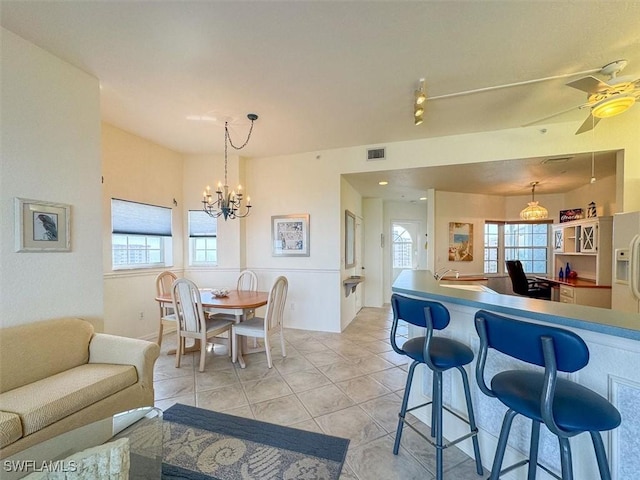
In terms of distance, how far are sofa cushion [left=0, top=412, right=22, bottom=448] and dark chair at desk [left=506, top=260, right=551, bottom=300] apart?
6.28 metres

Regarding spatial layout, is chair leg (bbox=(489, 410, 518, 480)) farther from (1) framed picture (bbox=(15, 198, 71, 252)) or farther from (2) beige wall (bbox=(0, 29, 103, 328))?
(1) framed picture (bbox=(15, 198, 71, 252))

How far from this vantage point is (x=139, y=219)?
408 centimetres

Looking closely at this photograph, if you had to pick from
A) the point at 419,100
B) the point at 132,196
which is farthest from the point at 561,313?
the point at 132,196

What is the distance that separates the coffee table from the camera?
1.18 meters

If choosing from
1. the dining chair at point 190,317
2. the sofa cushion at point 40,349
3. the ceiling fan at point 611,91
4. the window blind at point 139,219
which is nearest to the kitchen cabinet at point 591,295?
the ceiling fan at point 611,91

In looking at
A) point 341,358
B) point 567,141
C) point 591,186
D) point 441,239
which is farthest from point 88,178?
point 591,186

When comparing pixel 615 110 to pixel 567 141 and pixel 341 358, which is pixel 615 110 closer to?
pixel 567 141

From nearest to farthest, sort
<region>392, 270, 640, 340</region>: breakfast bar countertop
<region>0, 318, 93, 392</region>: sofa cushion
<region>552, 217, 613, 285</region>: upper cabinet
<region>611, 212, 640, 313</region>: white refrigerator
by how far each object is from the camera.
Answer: <region>392, 270, 640, 340</region>: breakfast bar countertop → <region>0, 318, 93, 392</region>: sofa cushion → <region>611, 212, 640, 313</region>: white refrigerator → <region>552, 217, 613, 285</region>: upper cabinet

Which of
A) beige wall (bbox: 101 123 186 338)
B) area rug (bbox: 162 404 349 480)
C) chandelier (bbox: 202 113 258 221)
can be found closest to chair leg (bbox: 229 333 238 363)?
area rug (bbox: 162 404 349 480)

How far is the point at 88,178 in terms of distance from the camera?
2598 millimetres

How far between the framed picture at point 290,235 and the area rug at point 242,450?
2.80m

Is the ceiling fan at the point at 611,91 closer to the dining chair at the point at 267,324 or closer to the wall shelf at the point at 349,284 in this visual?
the dining chair at the point at 267,324

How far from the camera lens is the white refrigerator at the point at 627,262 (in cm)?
283

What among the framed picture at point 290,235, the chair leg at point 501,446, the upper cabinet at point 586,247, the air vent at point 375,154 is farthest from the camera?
the framed picture at point 290,235
